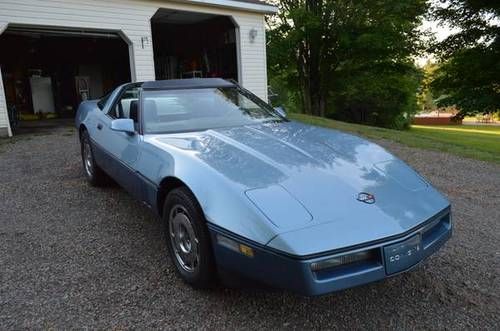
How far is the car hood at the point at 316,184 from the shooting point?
2.04 m

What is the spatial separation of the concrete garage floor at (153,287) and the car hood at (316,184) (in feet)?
1.82

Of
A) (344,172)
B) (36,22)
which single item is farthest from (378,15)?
(344,172)

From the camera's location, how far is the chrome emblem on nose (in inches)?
89.0

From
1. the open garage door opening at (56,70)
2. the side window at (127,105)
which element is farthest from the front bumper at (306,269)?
the open garage door opening at (56,70)

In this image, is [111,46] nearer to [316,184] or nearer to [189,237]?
[189,237]

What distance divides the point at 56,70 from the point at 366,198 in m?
15.7

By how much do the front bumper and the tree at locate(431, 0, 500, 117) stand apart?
462 inches

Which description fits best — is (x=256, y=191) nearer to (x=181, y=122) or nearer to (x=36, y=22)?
(x=181, y=122)

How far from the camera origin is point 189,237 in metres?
2.55

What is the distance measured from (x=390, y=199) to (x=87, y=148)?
390cm

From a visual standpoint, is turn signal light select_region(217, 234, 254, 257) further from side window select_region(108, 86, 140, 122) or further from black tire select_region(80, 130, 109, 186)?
black tire select_region(80, 130, 109, 186)

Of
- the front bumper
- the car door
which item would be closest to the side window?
the car door

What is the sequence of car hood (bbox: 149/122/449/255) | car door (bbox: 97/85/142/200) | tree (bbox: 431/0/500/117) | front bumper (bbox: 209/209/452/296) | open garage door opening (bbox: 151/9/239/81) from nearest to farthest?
front bumper (bbox: 209/209/452/296) < car hood (bbox: 149/122/449/255) < car door (bbox: 97/85/142/200) < tree (bbox: 431/0/500/117) < open garage door opening (bbox: 151/9/239/81)

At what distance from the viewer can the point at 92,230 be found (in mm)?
3646
